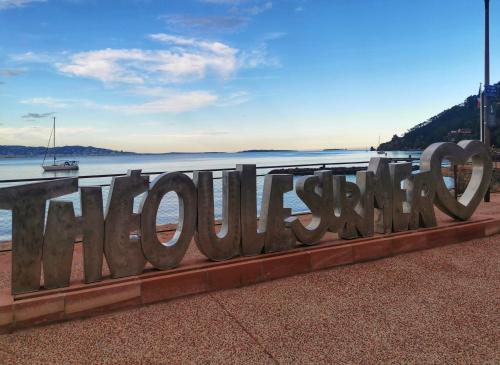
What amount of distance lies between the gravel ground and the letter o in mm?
516

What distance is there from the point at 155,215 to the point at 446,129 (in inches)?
3676

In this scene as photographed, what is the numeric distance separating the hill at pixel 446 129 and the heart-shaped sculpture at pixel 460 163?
60.7 m

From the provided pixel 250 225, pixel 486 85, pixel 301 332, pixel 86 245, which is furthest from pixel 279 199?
pixel 486 85

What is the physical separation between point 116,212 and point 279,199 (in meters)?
1.99

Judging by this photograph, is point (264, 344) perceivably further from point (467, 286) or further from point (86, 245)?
point (467, 286)

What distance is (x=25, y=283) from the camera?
3592 mm

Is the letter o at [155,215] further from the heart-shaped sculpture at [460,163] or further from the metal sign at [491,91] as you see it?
the metal sign at [491,91]

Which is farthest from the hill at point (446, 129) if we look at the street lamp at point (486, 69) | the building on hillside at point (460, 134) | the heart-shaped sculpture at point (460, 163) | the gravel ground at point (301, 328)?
the gravel ground at point (301, 328)

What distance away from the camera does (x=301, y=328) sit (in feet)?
11.0

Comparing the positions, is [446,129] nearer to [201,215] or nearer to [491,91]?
[491,91]

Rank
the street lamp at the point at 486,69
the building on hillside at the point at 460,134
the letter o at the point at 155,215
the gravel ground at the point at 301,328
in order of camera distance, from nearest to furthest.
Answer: the gravel ground at the point at 301,328, the letter o at the point at 155,215, the street lamp at the point at 486,69, the building on hillside at the point at 460,134

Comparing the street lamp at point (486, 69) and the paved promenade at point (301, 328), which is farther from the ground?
the street lamp at point (486, 69)

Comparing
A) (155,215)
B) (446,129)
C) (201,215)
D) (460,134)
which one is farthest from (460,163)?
(446,129)

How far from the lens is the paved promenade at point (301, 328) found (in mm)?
2916
